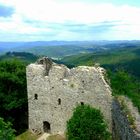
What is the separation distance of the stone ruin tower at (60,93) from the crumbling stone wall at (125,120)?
127cm

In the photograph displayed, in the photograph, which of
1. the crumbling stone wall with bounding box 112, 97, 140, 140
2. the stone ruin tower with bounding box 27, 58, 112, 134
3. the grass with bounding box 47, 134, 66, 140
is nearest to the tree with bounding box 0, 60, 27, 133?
the stone ruin tower with bounding box 27, 58, 112, 134

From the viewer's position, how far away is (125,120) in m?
24.1

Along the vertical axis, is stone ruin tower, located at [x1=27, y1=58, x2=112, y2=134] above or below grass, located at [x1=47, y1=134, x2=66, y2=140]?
above

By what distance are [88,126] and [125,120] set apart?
12.5 ft

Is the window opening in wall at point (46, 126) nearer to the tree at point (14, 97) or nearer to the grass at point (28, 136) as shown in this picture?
the grass at point (28, 136)

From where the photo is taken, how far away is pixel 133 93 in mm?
30875

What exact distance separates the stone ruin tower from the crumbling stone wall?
127 cm

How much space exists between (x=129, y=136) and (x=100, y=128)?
207 inches

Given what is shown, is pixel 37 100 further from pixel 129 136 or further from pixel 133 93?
pixel 129 136

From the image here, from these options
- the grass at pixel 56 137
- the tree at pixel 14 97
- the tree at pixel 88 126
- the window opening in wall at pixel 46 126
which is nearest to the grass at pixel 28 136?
the window opening in wall at pixel 46 126

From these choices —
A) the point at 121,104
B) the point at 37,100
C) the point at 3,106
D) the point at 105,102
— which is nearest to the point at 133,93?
the point at 105,102

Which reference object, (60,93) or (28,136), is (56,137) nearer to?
(28,136)

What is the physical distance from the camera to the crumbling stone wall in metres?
21.4

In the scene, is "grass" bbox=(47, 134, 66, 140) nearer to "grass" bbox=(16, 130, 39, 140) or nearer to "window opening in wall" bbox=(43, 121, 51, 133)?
"window opening in wall" bbox=(43, 121, 51, 133)
